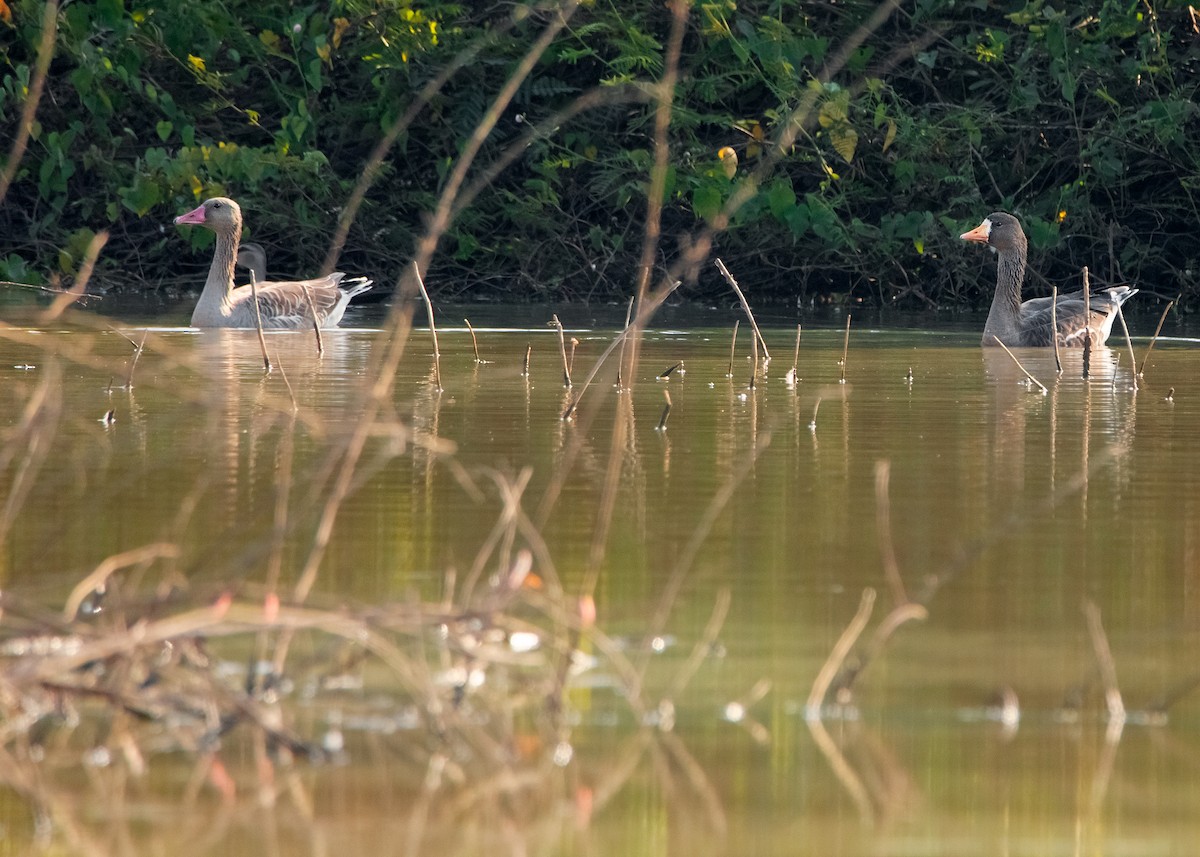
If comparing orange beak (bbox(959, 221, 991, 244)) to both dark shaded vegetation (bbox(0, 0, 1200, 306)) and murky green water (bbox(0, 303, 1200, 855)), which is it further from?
murky green water (bbox(0, 303, 1200, 855))

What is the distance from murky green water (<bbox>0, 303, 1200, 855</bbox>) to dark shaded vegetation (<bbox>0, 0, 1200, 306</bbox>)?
36.4 feet

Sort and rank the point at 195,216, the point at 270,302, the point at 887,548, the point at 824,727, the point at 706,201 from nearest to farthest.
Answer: the point at 824,727 → the point at 887,548 → the point at 270,302 → the point at 195,216 → the point at 706,201

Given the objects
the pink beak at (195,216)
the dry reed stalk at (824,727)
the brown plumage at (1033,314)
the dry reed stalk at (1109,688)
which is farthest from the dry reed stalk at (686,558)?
the pink beak at (195,216)

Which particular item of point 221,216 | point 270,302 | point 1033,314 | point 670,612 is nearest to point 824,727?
point 670,612

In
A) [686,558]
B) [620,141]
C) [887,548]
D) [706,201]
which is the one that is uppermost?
[620,141]

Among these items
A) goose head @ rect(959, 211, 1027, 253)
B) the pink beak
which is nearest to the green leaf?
goose head @ rect(959, 211, 1027, 253)

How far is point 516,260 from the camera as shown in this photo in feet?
76.7

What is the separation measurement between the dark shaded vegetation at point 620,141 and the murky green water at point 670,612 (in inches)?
436

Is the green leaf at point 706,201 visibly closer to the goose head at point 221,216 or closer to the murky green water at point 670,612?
the goose head at point 221,216

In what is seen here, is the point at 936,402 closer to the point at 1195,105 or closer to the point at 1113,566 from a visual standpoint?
the point at 1113,566

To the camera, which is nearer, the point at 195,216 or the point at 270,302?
the point at 270,302

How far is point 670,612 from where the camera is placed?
5258 mm

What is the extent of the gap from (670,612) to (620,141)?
17799mm

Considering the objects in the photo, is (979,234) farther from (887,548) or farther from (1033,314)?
(887,548)
